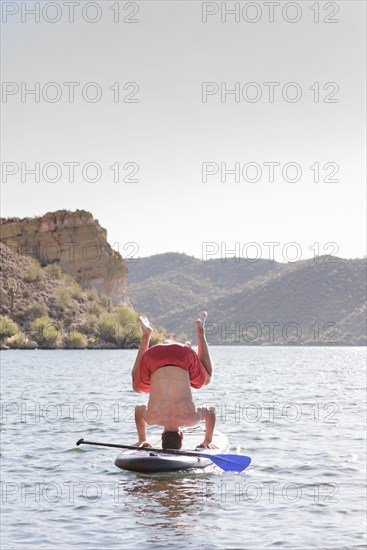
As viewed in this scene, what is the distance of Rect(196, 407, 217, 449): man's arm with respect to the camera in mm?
13539

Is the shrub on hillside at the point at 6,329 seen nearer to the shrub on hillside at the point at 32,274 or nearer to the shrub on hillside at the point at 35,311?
the shrub on hillside at the point at 35,311

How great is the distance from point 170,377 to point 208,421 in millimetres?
1092

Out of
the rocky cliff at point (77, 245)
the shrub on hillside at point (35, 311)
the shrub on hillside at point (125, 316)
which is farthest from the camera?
the rocky cliff at point (77, 245)

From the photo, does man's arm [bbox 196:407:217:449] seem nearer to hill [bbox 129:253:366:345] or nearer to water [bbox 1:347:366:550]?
water [bbox 1:347:366:550]

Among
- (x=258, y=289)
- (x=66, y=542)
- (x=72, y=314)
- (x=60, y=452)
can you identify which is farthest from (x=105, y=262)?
(x=66, y=542)

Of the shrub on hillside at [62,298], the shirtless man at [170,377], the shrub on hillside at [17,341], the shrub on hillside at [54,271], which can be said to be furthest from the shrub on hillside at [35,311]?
the shirtless man at [170,377]

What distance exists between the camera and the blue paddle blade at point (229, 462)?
13.4 metres

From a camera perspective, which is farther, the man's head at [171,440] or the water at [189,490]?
the man's head at [171,440]

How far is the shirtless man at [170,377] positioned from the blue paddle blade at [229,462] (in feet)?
1.93

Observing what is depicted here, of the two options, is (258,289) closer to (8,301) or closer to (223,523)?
(8,301)

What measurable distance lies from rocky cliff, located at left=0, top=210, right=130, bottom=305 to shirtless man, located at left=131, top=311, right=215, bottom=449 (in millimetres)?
102811

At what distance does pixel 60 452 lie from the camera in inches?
672

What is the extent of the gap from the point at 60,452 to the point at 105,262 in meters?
99.7

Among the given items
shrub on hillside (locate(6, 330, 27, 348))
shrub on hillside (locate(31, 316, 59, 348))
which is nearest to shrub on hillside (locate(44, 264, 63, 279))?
shrub on hillside (locate(31, 316, 59, 348))
